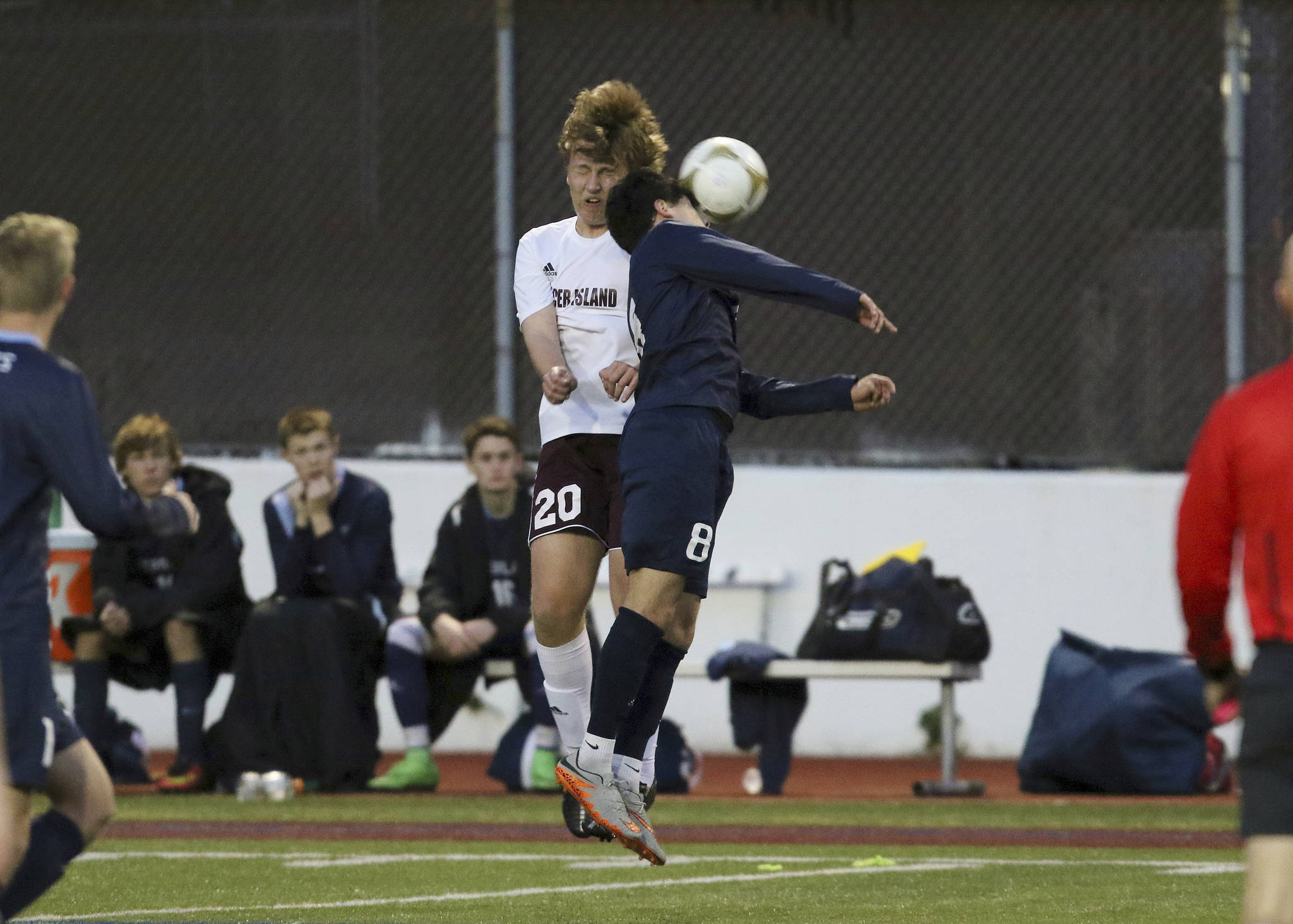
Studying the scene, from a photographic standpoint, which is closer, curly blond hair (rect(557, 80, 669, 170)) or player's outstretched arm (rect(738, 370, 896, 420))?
player's outstretched arm (rect(738, 370, 896, 420))

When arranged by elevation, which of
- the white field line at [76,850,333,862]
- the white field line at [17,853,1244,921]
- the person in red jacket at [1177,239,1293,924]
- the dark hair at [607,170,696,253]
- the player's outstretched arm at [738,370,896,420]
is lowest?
the white field line at [76,850,333,862]

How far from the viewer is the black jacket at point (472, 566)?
30.1ft

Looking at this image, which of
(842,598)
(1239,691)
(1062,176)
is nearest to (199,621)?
(842,598)

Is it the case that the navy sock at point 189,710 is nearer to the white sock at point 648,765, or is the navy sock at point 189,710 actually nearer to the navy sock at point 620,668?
the white sock at point 648,765

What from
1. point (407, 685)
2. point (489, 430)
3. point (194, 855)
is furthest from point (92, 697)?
point (194, 855)

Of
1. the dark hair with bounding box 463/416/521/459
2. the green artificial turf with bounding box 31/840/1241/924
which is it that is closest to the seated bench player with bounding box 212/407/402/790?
the dark hair with bounding box 463/416/521/459

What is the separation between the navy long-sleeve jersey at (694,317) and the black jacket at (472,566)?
13.5 ft

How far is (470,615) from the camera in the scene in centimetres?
927

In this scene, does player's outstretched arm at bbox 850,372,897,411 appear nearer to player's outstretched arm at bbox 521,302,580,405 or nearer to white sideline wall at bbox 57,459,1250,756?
player's outstretched arm at bbox 521,302,580,405

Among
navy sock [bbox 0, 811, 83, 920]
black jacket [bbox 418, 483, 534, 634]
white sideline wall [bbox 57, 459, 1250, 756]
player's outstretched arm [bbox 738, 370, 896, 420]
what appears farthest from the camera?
white sideline wall [bbox 57, 459, 1250, 756]

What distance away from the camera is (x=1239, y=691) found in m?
3.16

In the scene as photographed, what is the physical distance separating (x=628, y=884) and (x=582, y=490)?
123cm

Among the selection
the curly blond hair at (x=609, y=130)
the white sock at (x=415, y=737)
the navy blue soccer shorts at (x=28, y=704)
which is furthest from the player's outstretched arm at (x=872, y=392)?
the white sock at (x=415, y=737)

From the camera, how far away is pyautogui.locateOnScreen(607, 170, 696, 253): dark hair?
17.3 ft
